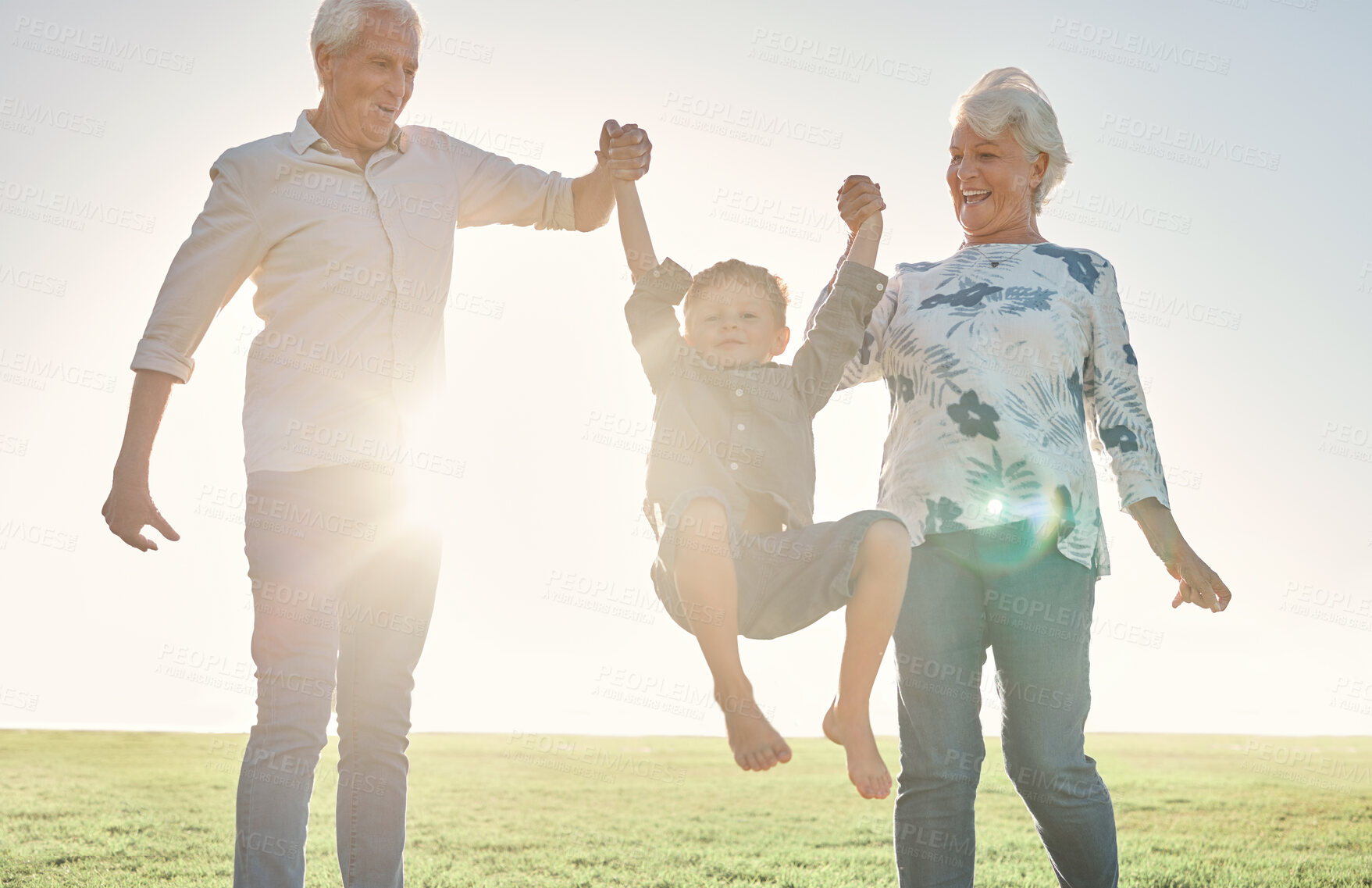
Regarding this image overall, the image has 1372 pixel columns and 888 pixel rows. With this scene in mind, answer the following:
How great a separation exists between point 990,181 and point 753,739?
2.22m

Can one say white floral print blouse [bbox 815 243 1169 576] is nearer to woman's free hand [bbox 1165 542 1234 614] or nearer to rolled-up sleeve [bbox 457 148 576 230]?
woman's free hand [bbox 1165 542 1234 614]

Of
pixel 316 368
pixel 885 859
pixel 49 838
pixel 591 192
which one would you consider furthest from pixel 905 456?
pixel 49 838

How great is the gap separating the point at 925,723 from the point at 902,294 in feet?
5.11

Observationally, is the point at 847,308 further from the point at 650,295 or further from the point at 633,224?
the point at 633,224

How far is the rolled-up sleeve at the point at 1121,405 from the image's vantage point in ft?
12.3

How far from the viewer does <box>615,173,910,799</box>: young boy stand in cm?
322

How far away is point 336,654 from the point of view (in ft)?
10.8

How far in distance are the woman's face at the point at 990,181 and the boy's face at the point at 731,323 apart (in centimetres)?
84

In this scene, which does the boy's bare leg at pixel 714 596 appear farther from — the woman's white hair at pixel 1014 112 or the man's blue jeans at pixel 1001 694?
the woman's white hair at pixel 1014 112


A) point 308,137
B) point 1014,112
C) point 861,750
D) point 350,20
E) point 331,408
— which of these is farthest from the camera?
point 1014,112

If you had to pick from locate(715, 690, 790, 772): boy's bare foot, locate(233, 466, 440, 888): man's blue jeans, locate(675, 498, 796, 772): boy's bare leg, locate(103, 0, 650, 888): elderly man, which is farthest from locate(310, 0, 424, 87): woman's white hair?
locate(715, 690, 790, 772): boy's bare foot

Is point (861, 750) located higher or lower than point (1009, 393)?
lower

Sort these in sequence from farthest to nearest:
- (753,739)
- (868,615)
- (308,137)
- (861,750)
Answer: (308,137), (868,615), (861,750), (753,739)

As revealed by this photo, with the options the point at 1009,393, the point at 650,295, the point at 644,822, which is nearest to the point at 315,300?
the point at 650,295
